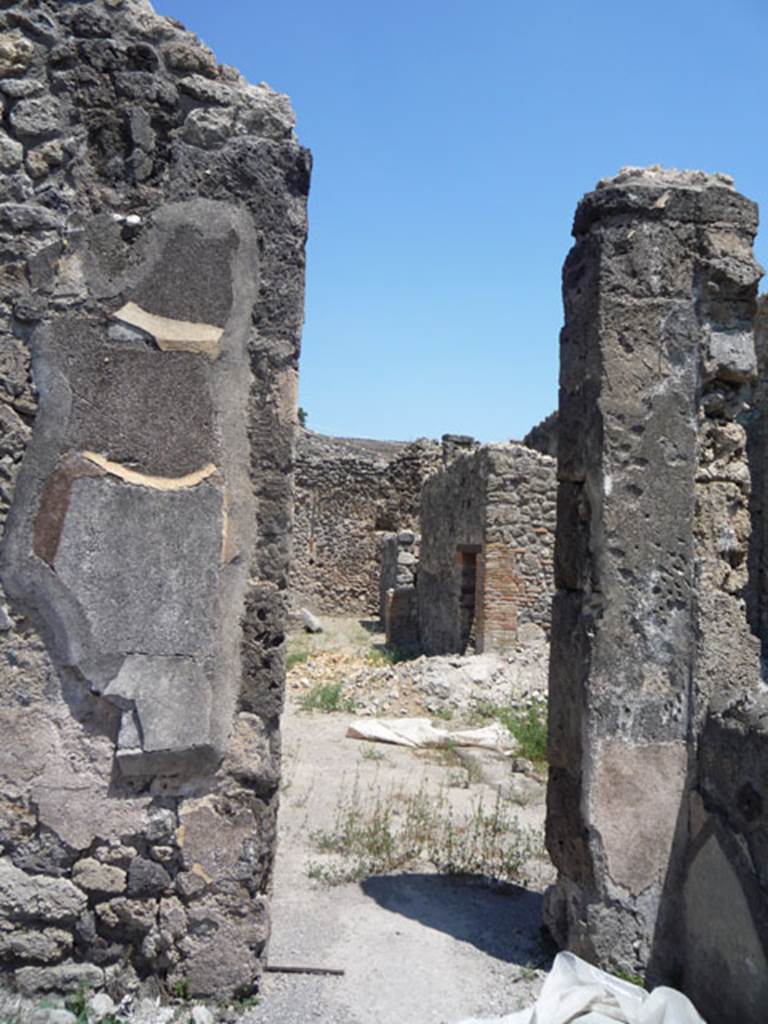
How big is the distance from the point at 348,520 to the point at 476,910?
58.1 feet

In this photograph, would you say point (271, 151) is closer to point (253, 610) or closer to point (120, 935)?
point (253, 610)

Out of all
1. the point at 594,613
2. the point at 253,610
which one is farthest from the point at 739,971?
the point at 253,610

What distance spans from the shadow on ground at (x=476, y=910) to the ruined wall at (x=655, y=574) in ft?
0.80

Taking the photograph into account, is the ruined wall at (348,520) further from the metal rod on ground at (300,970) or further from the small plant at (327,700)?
the metal rod on ground at (300,970)

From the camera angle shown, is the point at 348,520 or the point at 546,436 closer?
the point at 546,436

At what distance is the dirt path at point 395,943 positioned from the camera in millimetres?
3457

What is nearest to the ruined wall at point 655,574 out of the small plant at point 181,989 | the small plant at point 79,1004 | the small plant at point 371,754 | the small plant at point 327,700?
the small plant at point 181,989

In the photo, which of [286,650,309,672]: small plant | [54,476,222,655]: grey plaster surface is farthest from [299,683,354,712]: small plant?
[54,476,222,655]: grey plaster surface

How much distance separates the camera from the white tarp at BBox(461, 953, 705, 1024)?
303cm

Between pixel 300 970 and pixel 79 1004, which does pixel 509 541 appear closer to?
pixel 300 970

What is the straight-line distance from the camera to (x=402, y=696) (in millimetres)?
10297

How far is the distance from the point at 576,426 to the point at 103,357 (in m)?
1.99

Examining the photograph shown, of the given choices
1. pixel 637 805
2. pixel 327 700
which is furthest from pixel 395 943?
pixel 327 700

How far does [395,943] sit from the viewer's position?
4.05 metres
